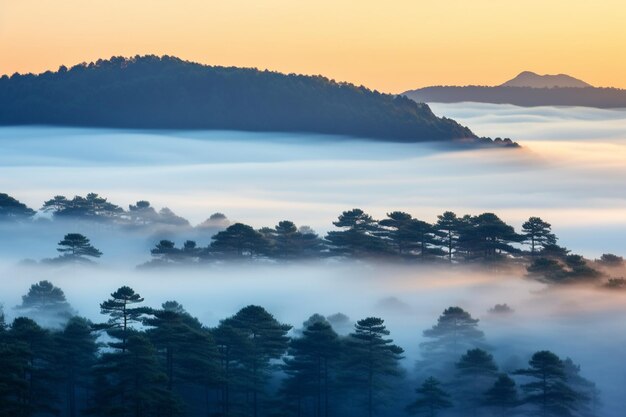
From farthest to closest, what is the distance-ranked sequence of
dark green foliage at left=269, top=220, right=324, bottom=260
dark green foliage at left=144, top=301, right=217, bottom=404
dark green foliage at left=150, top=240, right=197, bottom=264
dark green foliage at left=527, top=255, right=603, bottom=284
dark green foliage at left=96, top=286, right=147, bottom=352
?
dark green foliage at left=269, top=220, right=324, bottom=260
dark green foliage at left=150, top=240, right=197, bottom=264
dark green foliage at left=527, top=255, right=603, bottom=284
dark green foliage at left=96, top=286, right=147, bottom=352
dark green foliage at left=144, top=301, right=217, bottom=404

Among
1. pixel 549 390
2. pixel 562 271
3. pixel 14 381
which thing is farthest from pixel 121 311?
pixel 562 271

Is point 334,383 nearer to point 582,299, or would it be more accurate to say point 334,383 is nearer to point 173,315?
point 173,315

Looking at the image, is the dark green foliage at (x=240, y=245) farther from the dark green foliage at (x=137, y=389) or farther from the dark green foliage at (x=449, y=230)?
the dark green foliage at (x=137, y=389)

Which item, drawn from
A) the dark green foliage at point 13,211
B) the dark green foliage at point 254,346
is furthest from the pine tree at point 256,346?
the dark green foliage at point 13,211

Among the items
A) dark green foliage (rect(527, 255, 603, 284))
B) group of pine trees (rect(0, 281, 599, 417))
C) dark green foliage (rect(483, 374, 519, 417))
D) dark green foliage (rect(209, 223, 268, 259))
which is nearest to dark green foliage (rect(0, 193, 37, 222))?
dark green foliage (rect(209, 223, 268, 259))

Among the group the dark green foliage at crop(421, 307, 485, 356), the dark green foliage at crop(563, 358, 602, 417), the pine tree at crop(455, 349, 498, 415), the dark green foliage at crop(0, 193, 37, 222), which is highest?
the dark green foliage at crop(0, 193, 37, 222)

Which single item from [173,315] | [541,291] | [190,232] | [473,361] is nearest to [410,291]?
[541,291]

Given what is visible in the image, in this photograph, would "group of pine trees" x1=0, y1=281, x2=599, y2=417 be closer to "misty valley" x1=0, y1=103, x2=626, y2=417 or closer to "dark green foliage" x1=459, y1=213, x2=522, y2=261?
"misty valley" x1=0, y1=103, x2=626, y2=417
